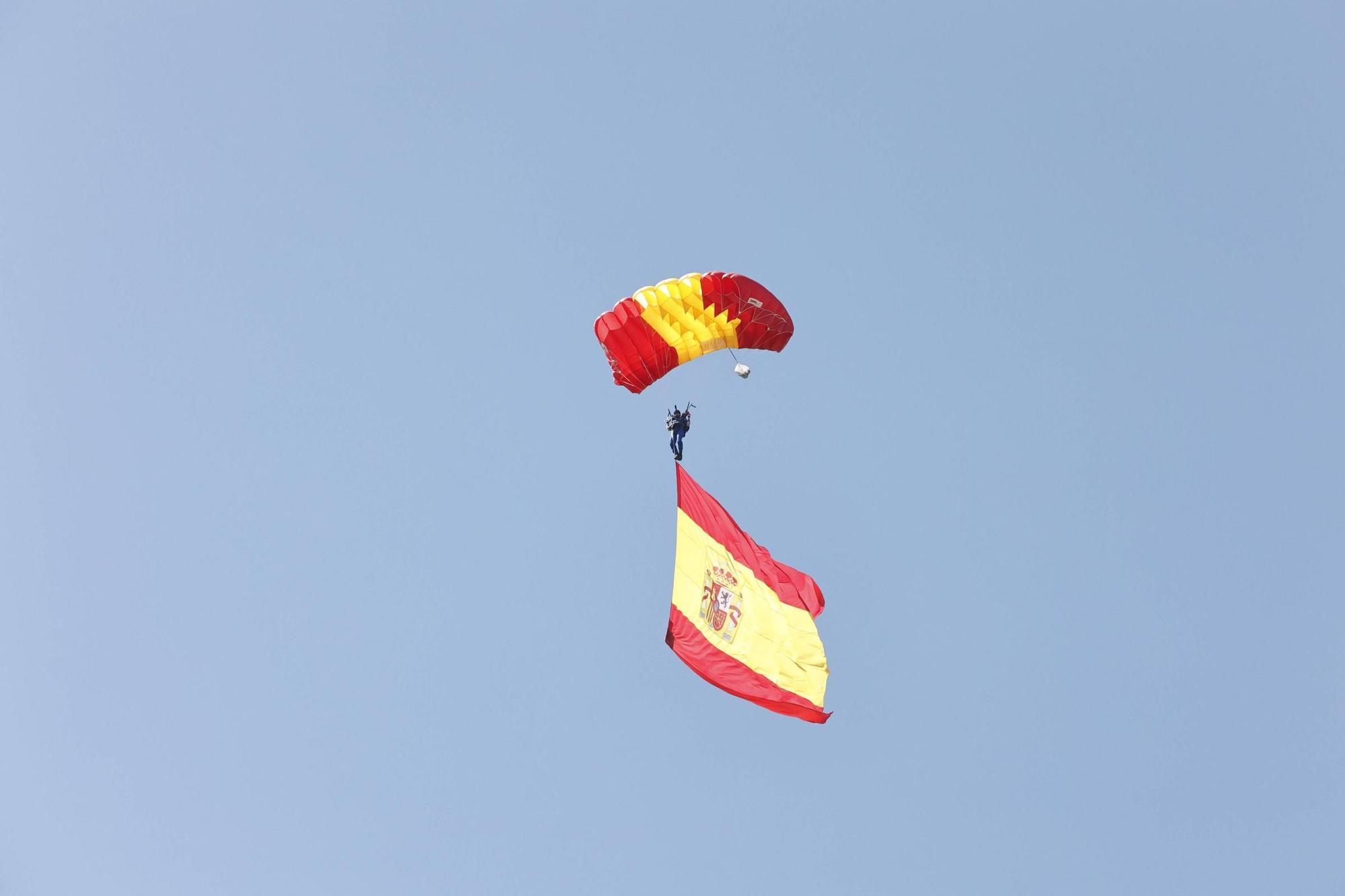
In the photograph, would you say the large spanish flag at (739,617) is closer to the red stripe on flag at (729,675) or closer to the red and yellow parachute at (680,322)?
the red stripe on flag at (729,675)

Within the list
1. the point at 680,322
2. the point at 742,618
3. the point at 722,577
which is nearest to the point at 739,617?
the point at 742,618

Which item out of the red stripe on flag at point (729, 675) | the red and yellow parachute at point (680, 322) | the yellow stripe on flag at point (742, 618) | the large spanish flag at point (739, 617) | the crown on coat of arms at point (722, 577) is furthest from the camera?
the crown on coat of arms at point (722, 577)

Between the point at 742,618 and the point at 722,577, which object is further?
the point at 722,577

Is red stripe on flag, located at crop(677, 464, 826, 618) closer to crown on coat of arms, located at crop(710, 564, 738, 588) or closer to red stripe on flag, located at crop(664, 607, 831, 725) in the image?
crown on coat of arms, located at crop(710, 564, 738, 588)

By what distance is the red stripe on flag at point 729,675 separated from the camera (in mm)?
27359

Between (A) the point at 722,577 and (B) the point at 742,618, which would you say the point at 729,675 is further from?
(A) the point at 722,577

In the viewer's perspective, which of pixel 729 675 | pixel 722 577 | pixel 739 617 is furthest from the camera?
pixel 722 577

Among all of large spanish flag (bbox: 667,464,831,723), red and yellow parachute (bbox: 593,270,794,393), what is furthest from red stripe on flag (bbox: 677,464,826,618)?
red and yellow parachute (bbox: 593,270,794,393)

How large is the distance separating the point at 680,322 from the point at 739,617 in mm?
4546

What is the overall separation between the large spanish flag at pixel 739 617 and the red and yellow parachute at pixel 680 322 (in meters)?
1.77

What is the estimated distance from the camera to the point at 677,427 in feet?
95.9

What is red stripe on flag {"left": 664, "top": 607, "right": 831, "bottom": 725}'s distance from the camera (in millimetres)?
27359

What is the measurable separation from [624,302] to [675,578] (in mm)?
4155

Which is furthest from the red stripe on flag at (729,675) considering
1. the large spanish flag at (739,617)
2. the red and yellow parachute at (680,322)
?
the red and yellow parachute at (680,322)
